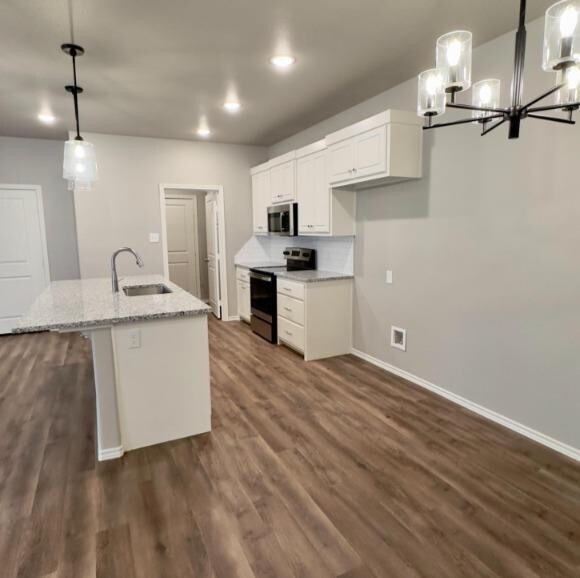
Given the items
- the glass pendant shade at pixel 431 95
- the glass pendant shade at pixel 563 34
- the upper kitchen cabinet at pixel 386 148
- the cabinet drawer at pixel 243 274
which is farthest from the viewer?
the cabinet drawer at pixel 243 274

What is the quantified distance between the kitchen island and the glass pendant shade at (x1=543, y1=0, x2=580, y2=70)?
83.9 inches

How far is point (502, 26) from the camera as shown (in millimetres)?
2477

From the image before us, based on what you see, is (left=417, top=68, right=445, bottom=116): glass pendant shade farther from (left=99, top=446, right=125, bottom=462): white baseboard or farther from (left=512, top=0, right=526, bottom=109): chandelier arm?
(left=99, top=446, right=125, bottom=462): white baseboard

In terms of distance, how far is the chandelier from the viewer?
3.96ft

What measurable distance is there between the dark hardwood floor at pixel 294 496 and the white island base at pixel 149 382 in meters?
0.12

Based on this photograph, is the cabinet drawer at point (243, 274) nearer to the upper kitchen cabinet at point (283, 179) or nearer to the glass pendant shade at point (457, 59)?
the upper kitchen cabinet at point (283, 179)

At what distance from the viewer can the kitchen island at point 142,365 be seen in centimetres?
238

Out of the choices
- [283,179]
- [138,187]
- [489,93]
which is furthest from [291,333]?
[489,93]

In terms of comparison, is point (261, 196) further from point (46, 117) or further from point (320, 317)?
point (46, 117)

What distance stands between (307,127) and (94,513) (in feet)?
14.8

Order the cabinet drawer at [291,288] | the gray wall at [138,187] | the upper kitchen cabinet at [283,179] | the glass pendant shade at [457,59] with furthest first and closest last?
1. the gray wall at [138,187]
2. the upper kitchen cabinet at [283,179]
3. the cabinet drawer at [291,288]
4. the glass pendant shade at [457,59]

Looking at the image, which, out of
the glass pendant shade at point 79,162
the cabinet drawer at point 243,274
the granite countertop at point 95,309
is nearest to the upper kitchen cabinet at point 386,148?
the granite countertop at point 95,309

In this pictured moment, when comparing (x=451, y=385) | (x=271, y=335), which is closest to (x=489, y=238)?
(x=451, y=385)

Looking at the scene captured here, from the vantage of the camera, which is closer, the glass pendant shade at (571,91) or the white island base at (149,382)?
the glass pendant shade at (571,91)
